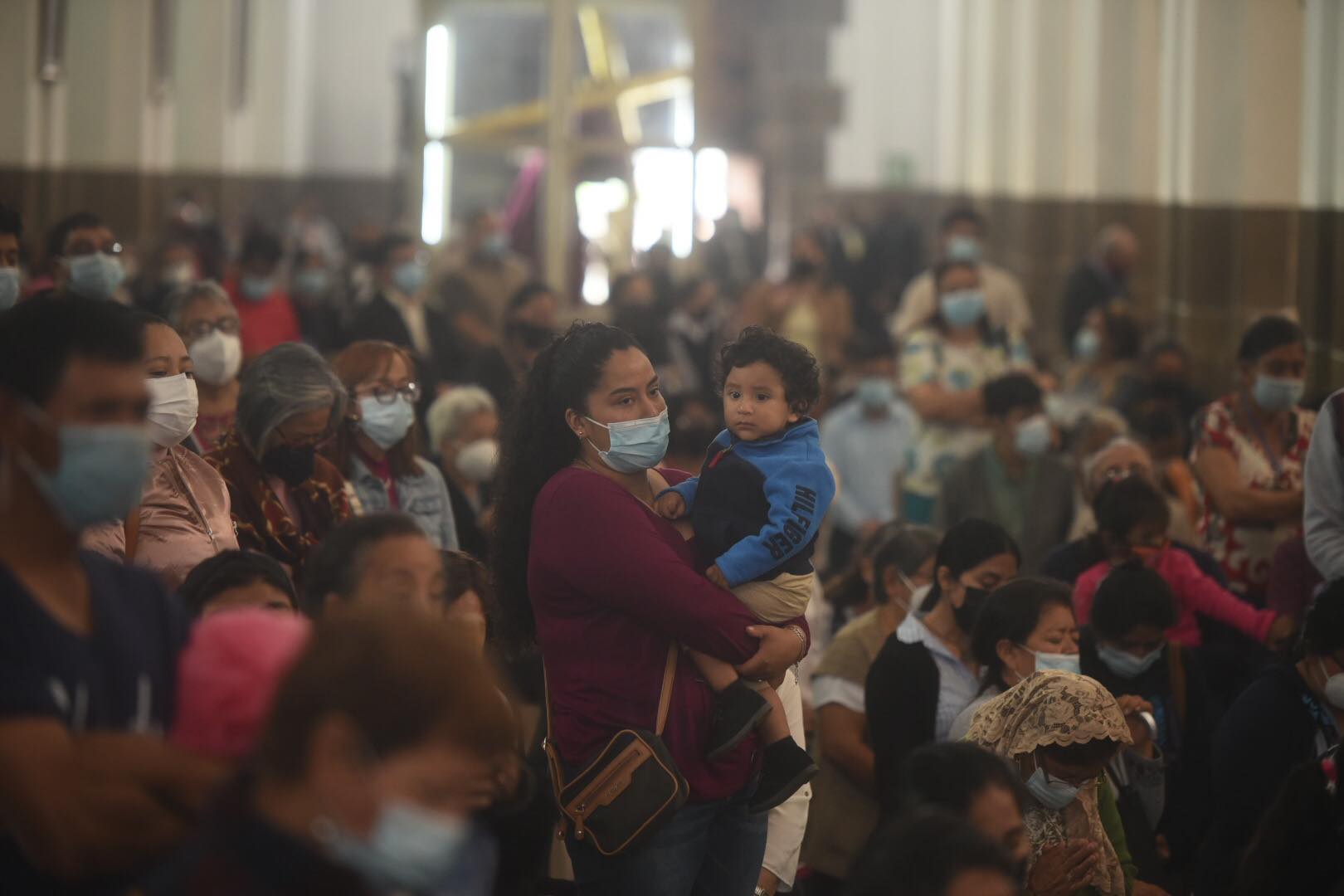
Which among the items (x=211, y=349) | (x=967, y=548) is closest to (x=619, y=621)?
(x=967, y=548)

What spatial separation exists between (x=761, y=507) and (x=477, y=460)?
3.04m

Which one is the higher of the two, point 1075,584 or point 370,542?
point 370,542

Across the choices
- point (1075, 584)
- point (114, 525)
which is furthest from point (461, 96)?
point (114, 525)

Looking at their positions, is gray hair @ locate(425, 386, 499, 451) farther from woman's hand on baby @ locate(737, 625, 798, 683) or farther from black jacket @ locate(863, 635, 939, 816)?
woman's hand on baby @ locate(737, 625, 798, 683)

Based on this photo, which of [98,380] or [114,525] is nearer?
[98,380]

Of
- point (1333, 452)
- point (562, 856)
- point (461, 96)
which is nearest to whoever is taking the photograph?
point (562, 856)

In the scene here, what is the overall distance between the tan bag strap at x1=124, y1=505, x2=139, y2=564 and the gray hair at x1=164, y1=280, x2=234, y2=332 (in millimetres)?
2025

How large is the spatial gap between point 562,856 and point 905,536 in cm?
162

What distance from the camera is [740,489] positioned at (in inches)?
150

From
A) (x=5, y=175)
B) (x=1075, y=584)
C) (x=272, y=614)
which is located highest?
(x=5, y=175)

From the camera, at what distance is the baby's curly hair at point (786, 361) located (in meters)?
4.02

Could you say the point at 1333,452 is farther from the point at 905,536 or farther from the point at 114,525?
the point at 114,525

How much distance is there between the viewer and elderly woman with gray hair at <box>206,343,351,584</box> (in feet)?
14.7

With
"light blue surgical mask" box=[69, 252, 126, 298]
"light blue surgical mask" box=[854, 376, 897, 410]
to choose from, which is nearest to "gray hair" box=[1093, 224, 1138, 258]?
"light blue surgical mask" box=[854, 376, 897, 410]
